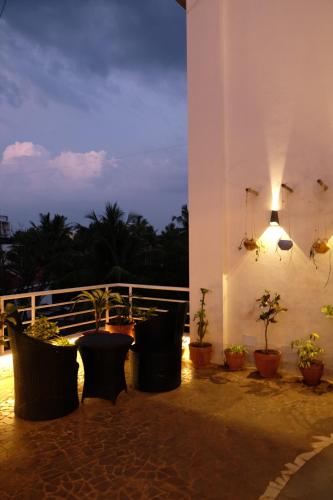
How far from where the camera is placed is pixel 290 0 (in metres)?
4.42

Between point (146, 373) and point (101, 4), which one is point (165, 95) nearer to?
point (101, 4)

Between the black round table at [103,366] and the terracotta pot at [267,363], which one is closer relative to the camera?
the black round table at [103,366]

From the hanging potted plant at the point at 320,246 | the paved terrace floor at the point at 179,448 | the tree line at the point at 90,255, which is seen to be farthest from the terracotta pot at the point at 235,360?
the tree line at the point at 90,255

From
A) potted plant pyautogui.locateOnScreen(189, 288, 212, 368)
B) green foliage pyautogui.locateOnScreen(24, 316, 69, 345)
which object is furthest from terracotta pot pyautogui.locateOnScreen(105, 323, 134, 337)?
green foliage pyautogui.locateOnScreen(24, 316, 69, 345)

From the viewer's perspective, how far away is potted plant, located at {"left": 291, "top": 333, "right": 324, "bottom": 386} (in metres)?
4.05

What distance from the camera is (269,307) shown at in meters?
4.55

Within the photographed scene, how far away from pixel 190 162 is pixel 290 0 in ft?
6.91

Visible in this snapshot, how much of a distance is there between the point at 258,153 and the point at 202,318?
2.11 metres

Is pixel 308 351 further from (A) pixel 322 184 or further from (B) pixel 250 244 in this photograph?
(A) pixel 322 184

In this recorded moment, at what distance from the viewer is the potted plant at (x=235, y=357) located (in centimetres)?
457

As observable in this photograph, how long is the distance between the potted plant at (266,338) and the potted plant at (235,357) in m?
0.18

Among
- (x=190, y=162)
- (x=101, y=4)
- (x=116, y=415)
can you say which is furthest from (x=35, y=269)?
(x=116, y=415)

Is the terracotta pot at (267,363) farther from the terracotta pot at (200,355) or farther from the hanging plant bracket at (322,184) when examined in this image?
the hanging plant bracket at (322,184)

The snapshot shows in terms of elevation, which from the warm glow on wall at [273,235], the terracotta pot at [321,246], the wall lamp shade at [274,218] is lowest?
the terracotta pot at [321,246]
